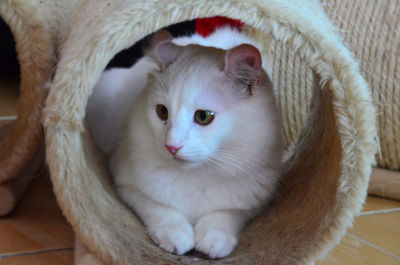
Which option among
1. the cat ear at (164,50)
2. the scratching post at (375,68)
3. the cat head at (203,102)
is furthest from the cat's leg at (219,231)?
the scratching post at (375,68)

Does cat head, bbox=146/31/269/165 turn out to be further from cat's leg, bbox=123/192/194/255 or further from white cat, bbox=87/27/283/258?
cat's leg, bbox=123/192/194/255

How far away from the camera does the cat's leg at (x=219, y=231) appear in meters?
1.16

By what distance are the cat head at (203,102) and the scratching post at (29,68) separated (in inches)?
11.7

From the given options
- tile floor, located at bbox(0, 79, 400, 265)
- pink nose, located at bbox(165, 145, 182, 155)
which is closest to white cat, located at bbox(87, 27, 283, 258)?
pink nose, located at bbox(165, 145, 182, 155)

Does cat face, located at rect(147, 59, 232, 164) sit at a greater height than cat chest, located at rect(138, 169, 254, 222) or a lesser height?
greater

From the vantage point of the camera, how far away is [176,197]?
4.19 feet

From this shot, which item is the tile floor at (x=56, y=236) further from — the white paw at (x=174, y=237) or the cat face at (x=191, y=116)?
the cat face at (x=191, y=116)

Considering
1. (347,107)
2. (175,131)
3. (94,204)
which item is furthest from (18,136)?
(347,107)

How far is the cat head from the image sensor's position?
3.78ft

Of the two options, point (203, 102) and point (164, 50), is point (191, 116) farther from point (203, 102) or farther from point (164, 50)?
point (164, 50)

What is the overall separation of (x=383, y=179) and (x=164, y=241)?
1.14 meters

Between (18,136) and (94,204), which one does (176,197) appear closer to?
(94,204)

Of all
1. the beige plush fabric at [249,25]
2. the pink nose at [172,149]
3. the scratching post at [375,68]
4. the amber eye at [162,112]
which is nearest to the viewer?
the beige plush fabric at [249,25]

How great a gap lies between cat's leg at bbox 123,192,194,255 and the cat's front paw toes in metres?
0.03
